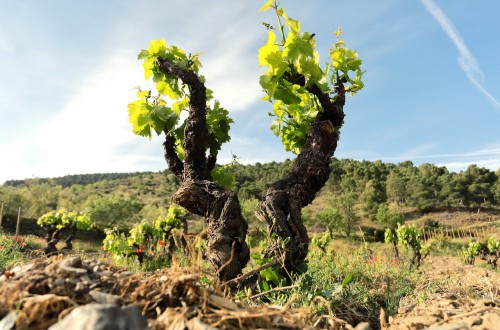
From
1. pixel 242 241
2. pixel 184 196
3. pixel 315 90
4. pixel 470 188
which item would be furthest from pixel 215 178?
pixel 470 188

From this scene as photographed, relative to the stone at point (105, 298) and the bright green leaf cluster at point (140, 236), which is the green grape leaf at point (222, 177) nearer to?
the stone at point (105, 298)

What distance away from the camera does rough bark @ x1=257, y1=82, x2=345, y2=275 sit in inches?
186

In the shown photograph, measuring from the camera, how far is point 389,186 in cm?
7288

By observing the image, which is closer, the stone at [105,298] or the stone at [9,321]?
the stone at [9,321]

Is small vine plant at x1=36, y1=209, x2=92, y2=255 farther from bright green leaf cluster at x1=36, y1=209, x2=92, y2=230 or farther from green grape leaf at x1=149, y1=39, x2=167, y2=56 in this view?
green grape leaf at x1=149, y1=39, x2=167, y2=56

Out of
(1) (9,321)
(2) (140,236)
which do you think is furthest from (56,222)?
(1) (9,321)

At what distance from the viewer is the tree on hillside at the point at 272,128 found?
4812 millimetres

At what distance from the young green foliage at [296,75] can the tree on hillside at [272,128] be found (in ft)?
0.04

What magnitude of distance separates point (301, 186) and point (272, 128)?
1397 millimetres

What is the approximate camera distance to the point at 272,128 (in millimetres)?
6277

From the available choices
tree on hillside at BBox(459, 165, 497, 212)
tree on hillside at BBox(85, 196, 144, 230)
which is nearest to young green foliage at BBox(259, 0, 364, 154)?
tree on hillside at BBox(85, 196, 144, 230)

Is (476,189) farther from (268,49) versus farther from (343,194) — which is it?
(268,49)

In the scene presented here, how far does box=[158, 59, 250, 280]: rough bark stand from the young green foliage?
115 centimetres

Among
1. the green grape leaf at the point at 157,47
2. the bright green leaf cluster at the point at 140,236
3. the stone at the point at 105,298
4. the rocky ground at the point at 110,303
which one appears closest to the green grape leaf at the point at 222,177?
the green grape leaf at the point at 157,47
